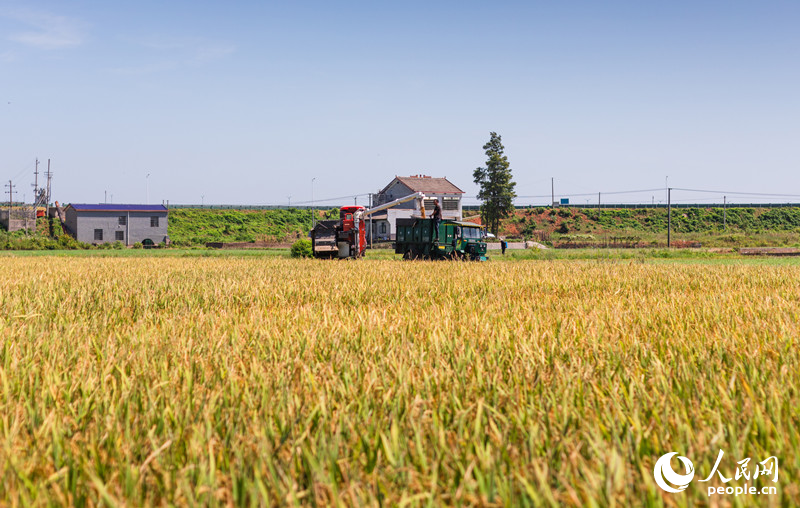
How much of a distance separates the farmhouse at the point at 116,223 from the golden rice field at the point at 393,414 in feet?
256

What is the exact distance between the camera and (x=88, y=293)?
10.2m

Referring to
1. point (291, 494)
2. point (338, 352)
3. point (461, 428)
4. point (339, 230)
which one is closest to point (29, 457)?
point (291, 494)

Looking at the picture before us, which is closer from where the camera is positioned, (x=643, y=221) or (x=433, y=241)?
(x=433, y=241)

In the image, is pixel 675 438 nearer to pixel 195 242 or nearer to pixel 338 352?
pixel 338 352

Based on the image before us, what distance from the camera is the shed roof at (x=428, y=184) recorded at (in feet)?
269

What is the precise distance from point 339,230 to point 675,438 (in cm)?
2655

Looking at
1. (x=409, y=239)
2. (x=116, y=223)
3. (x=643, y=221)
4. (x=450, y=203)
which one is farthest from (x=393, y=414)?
(x=643, y=221)

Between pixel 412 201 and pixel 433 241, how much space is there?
5286 cm

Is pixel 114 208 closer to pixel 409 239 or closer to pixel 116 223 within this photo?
pixel 116 223

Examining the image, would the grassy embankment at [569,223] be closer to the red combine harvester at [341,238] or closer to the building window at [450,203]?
the building window at [450,203]

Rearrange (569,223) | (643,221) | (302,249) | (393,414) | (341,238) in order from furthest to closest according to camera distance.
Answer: (643,221) < (569,223) < (302,249) < (341,238) < (393,414)

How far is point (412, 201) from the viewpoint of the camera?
80.5 meters

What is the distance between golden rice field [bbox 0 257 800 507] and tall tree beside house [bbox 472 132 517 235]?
2943 inches

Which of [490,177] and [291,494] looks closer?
[291,494]
